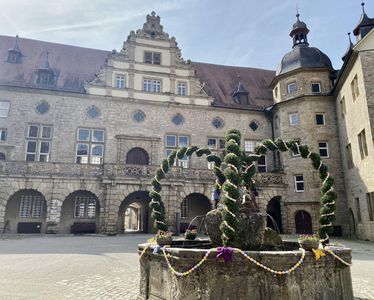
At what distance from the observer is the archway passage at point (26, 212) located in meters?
21.1

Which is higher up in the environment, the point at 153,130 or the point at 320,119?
the point at 320,119

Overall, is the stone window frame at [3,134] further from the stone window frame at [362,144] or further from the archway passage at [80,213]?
the stone window frame at [362,144]

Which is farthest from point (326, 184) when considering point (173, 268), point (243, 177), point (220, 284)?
point (173, 268)

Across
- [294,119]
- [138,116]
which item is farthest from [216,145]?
[138,116]

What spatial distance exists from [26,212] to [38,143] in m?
4.94

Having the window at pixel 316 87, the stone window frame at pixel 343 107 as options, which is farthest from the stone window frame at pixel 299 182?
the window at pixel 316 87

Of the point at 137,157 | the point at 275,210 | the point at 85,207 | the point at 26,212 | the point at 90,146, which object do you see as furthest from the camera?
the point at 275,210

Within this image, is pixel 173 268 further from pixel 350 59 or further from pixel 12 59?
pixel 12 59

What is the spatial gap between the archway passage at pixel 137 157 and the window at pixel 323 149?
1352 centimetres

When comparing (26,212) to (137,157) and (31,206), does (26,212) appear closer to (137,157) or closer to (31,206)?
(31,206)

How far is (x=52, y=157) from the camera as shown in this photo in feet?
74.1

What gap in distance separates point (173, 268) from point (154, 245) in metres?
1.04

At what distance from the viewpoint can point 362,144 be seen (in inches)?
746

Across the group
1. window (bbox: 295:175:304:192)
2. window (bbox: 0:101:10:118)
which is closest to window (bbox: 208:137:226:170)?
window (bbox: 295:175:304:192)
